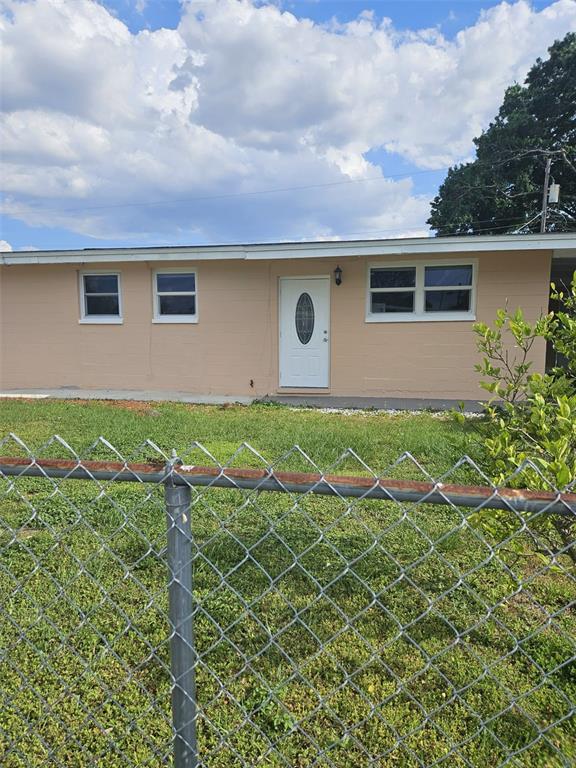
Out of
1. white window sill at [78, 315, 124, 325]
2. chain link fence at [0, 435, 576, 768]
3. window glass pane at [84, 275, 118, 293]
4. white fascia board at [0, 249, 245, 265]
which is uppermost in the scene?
white fascia board at [0, 249, 245, 265]

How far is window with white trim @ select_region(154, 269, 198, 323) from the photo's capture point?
10312 mm

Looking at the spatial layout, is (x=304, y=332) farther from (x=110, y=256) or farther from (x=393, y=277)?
(x=110, y=256)

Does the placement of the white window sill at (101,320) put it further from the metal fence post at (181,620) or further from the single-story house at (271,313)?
the metal fence post at (181,620)

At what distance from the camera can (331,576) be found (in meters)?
2.99

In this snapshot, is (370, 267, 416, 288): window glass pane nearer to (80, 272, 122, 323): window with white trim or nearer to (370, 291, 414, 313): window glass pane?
(370, 291, 414, 313): window glass pane

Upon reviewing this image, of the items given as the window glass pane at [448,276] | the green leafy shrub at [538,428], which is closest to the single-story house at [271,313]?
the window glass pane at [448,276]

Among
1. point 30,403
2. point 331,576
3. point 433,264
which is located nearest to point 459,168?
point 433,264

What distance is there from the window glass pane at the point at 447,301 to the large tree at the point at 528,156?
18395 mm

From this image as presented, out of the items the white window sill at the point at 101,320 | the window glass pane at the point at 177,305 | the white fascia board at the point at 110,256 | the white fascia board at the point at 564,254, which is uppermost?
the white fascia board at the point at 110,256

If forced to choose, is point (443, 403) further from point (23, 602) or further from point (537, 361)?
point (23, 602)

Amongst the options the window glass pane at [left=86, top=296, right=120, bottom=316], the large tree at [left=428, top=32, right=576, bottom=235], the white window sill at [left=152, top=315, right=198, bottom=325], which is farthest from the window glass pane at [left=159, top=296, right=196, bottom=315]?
the large tree at [left=428, top=32, right=576, bottom=235]

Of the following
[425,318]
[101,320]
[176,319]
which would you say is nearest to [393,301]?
[425,318]

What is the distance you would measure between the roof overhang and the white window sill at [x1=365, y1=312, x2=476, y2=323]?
1.12m

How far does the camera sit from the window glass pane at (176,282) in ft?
33.8
